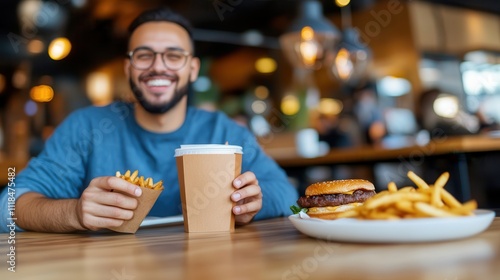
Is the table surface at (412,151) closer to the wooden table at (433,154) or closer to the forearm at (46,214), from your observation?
the wooden table at (433,154)

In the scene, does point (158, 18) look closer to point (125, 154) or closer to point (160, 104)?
point (160, 104)

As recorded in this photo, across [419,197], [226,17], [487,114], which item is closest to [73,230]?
[419,197]

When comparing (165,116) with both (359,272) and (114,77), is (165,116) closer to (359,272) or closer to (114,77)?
(359,272)

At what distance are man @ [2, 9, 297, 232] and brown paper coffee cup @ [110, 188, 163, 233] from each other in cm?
37

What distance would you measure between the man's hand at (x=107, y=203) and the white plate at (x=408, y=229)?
18.4 inches

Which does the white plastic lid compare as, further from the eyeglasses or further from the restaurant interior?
the restaurant interior

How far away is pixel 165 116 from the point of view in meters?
1.74

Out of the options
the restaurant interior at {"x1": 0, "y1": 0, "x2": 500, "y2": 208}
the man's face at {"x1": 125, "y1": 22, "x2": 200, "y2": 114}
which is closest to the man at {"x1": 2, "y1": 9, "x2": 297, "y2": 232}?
the man's face at {"x1": 125, "y1": 22, "x2": 200, "y2": 114}

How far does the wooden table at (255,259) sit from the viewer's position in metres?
0.60

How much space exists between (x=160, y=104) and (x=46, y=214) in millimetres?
556

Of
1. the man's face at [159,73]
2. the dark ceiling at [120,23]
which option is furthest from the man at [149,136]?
the dark ceiling at [120,23]

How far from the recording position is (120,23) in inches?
197

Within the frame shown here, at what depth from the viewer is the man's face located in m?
1.58

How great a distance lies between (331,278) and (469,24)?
738cm
